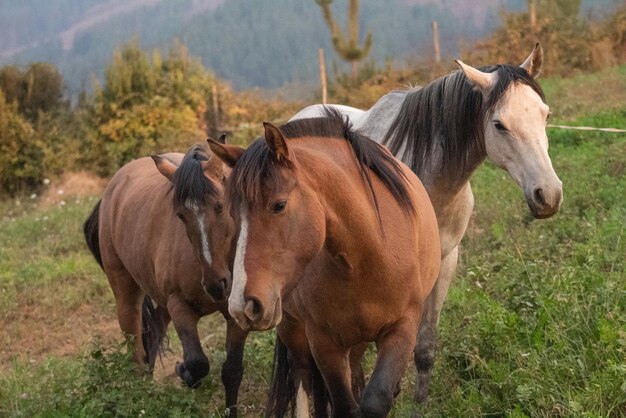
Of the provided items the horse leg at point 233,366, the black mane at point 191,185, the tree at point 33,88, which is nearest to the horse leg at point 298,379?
the horse leg at point 233,366

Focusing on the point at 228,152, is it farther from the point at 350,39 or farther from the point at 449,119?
the point at 350,39

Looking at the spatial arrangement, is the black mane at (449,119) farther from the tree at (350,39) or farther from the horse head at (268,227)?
the tree at (350,39)

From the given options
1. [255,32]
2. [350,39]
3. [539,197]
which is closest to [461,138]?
[539,197]

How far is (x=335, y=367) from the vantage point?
3652 mm

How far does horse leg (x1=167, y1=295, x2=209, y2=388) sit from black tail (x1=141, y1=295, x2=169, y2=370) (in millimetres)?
1248

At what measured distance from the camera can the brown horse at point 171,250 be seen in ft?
14.5

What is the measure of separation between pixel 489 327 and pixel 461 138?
1.12m

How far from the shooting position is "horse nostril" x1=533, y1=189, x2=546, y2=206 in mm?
4098

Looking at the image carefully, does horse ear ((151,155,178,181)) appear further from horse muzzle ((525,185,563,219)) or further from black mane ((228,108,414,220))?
horse muzzle ((525,185,563,219))

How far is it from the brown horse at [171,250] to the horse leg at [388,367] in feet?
3.73

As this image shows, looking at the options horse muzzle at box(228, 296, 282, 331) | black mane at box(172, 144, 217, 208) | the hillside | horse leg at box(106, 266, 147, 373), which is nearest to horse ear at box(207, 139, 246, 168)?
horse muzzle at box(228, 296, 282, 331)

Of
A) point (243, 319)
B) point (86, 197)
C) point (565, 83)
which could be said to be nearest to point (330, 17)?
point (565, 83)

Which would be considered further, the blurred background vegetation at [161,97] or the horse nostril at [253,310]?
the blurred background vegetation at [161,97]

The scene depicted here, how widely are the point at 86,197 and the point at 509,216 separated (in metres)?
10.8
